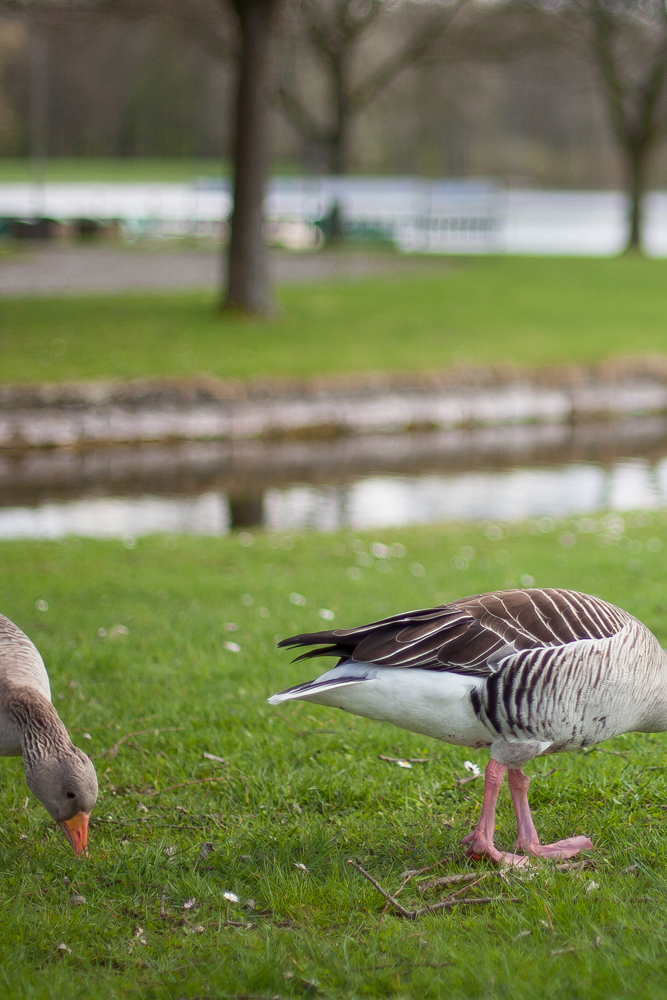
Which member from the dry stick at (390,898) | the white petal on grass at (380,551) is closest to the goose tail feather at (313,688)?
the dry stick at (390,898)

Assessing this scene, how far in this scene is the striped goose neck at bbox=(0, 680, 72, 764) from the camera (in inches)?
144

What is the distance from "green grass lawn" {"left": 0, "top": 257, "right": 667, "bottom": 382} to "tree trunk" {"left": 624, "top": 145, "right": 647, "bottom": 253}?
394 inches

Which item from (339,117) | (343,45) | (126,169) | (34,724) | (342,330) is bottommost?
(342,330)

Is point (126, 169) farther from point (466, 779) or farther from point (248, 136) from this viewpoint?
point (466, 779)

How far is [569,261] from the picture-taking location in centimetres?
3266

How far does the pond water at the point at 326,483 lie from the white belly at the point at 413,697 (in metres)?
5.94

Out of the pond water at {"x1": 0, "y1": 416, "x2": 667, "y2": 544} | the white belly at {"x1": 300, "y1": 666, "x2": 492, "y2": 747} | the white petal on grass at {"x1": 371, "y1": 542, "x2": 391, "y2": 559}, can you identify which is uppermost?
the white belly at {"x1": 300, "y1": 666, "x2": 492, "y2": 747}

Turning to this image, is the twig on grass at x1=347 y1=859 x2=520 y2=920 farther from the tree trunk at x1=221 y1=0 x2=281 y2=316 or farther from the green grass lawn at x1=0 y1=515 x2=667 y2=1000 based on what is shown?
the tree trunk at x1=221 y1=0 x2=281 y2=316

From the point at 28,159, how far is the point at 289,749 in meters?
88.8

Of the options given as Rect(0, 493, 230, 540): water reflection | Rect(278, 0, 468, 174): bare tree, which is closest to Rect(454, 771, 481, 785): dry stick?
Rect(0, 493, 230, 540): water reflection

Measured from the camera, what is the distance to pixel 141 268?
98.6ft

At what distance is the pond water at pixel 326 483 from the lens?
11.1 meters

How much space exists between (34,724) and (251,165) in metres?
16.8

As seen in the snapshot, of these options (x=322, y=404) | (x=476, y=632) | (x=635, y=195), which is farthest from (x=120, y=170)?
(x=476, y=632)
